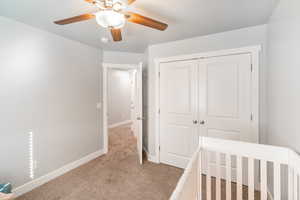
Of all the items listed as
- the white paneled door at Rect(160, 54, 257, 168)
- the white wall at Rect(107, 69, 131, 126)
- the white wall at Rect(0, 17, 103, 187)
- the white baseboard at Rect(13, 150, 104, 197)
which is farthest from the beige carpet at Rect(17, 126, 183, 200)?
the white wall at Rect(107, 69, 131, 126)

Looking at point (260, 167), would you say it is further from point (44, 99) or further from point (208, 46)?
point (44, 99)

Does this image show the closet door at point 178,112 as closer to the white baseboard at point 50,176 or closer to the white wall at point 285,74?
the white wall at point 285,74

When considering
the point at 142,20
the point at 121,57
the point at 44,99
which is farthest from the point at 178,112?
the point at 44,99

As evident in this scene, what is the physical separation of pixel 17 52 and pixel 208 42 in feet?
9.36

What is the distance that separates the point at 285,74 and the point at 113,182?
258 cm

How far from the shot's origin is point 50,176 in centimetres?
231

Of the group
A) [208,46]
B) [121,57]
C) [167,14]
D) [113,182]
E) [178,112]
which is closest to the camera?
[167,14]

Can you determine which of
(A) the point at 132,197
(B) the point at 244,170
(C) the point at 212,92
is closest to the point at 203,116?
(C) the point at 212,92

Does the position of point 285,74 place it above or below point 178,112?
above

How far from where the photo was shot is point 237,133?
87.4 inches

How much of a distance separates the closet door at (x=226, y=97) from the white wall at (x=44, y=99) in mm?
2240

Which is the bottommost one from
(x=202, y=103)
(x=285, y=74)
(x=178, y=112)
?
(x=178, y=112)

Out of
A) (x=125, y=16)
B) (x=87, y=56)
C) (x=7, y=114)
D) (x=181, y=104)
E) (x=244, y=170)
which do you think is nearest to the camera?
(x=125, y=16)

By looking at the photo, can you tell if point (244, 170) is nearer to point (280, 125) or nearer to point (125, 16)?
point (280, 125)
